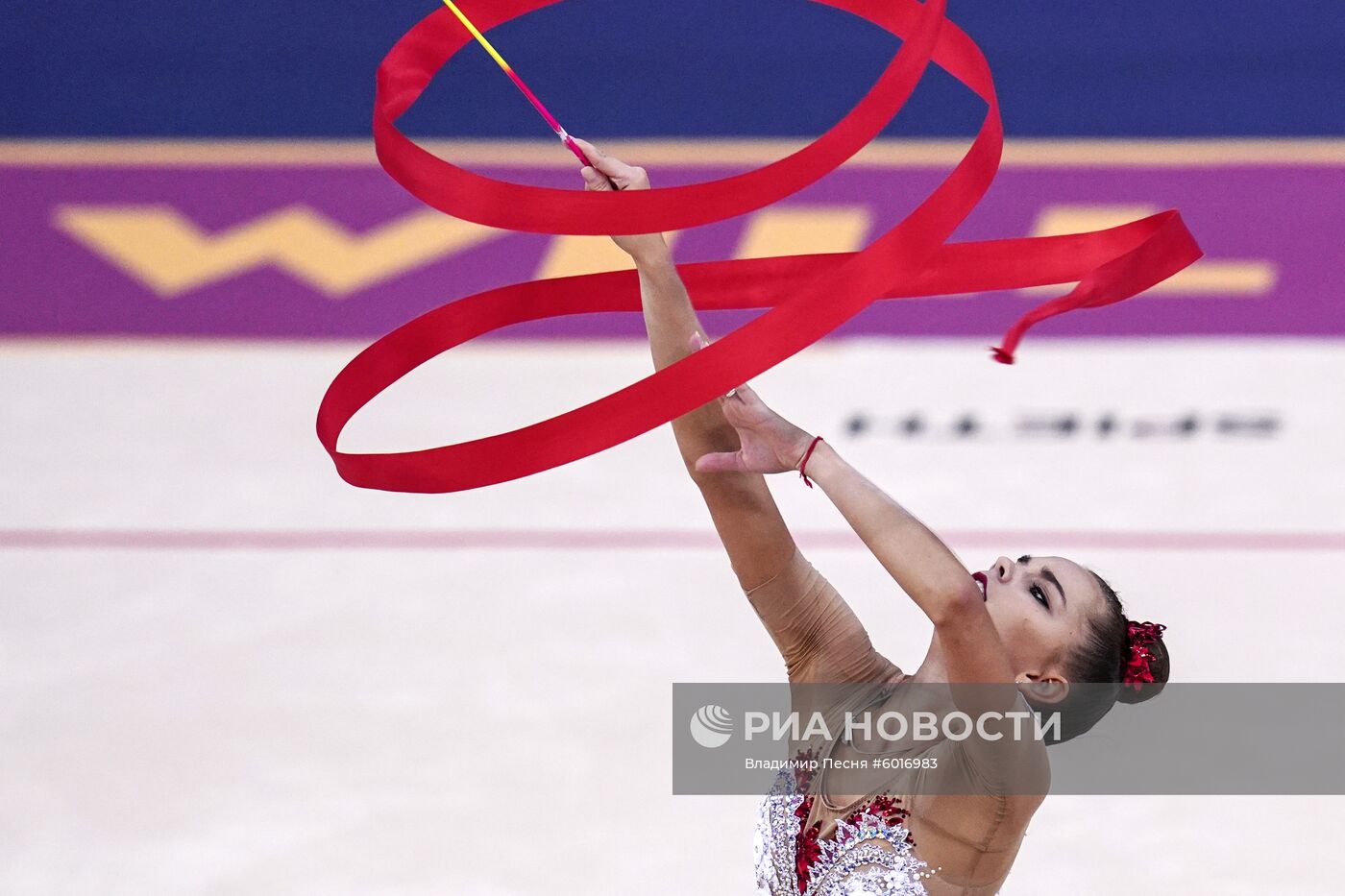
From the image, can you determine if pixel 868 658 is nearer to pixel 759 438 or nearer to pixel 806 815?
pixel 806 815

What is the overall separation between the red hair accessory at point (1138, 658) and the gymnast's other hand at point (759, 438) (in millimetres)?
491

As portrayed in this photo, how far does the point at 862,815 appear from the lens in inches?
82.4

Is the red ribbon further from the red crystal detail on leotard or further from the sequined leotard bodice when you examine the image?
the red crystal detail on leotard

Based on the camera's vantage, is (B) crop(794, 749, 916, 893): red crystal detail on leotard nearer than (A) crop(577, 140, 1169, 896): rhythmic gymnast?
No

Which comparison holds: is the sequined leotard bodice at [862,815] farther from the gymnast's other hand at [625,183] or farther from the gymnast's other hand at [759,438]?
the gymnast's other hand at [625,183]

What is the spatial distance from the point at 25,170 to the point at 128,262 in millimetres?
800

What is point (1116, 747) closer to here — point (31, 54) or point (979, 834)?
point (979, 834)

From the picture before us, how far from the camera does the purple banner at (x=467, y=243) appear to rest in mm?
5320

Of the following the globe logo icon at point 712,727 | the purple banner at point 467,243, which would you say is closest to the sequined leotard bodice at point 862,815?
the globe logo icon at point 712,727

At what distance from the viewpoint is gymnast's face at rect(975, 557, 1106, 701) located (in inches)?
79.5

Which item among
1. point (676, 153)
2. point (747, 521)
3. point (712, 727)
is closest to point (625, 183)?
point (747, 521)

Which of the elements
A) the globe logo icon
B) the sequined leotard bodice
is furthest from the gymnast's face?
the globe logo icon

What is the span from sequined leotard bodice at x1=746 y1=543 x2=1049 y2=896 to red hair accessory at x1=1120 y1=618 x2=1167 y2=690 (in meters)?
0.19

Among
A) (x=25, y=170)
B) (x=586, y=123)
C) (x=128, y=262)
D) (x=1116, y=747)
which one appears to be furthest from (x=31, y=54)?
(x=1116, y=747)
